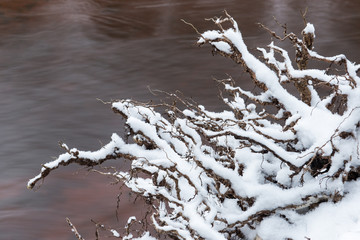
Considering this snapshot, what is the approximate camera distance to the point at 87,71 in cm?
816

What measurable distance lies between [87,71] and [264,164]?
657 centimetres

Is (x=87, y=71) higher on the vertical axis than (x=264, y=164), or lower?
lower

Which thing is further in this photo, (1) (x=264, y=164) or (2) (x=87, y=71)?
(2) (x=87, y=71)

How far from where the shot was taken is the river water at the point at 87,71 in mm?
4875

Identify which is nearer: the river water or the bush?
the bush

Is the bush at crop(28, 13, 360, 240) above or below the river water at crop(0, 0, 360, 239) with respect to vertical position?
above

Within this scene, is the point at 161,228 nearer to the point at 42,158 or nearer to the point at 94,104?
the point at 42,158

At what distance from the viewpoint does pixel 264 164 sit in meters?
1.82

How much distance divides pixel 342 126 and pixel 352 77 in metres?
0.15

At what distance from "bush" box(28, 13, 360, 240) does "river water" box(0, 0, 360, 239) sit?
8.56ft

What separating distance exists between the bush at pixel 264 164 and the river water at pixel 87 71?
2609 mm

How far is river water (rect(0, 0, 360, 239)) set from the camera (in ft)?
16.0

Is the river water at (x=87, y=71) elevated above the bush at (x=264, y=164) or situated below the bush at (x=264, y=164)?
below

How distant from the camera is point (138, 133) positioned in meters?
1.86
